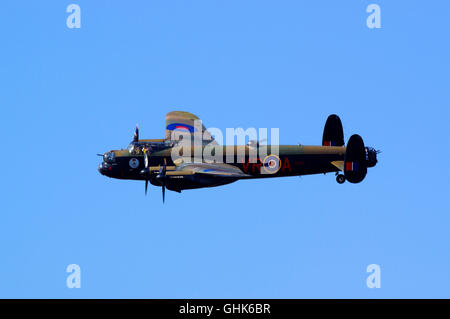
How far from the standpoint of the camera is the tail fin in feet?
194

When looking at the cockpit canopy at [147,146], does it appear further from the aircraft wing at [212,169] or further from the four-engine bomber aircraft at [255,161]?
the aircraft wing at [212,169]

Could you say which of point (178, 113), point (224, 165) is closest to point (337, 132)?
point (224, 165)

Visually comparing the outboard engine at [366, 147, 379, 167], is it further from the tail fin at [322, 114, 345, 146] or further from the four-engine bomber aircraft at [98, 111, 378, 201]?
the tail fin at [322, 114, 345, 146]

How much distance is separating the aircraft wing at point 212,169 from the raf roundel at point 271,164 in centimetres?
198

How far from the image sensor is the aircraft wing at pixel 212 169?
52.9 m

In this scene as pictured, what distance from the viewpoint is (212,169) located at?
53969mm

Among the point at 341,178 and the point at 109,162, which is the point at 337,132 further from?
the point at 109,162

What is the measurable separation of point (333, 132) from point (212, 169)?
33.6 feet

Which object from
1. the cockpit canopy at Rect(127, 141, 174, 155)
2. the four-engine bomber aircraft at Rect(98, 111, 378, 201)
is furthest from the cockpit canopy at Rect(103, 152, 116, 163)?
the cockpit canopy at Rect(127, 141, 174, 155)

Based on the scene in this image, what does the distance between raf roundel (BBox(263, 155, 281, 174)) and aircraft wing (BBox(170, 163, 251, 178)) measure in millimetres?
1982

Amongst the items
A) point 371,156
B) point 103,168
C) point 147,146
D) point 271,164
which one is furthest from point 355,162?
point 103,168
